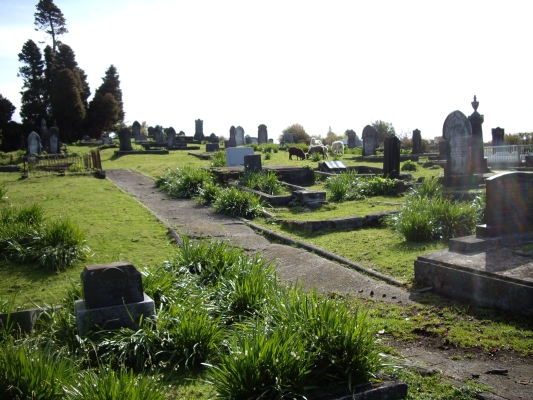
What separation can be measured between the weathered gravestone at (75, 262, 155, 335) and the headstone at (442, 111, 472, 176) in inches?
493

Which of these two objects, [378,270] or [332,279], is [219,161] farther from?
[332,279]

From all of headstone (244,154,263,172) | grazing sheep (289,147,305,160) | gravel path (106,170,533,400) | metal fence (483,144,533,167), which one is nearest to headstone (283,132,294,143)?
grazing sheep (289,147,305,160)

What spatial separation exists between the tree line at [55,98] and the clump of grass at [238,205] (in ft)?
122

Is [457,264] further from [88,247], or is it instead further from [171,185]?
[171,185]

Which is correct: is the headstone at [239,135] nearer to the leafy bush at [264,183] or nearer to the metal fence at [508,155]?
the metal fence at [508,155]

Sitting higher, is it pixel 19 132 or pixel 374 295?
pixel 19 132

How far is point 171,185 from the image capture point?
1536cm

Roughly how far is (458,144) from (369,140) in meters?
12.1

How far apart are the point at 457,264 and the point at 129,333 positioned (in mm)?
3681

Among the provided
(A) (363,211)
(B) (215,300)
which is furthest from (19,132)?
(B) (215,300)

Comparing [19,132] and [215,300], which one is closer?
[215,300]

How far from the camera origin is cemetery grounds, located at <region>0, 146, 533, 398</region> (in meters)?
4.36

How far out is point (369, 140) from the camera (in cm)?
2733

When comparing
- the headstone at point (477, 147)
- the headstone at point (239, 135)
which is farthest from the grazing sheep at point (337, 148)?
the headstone at point (477, 147)
